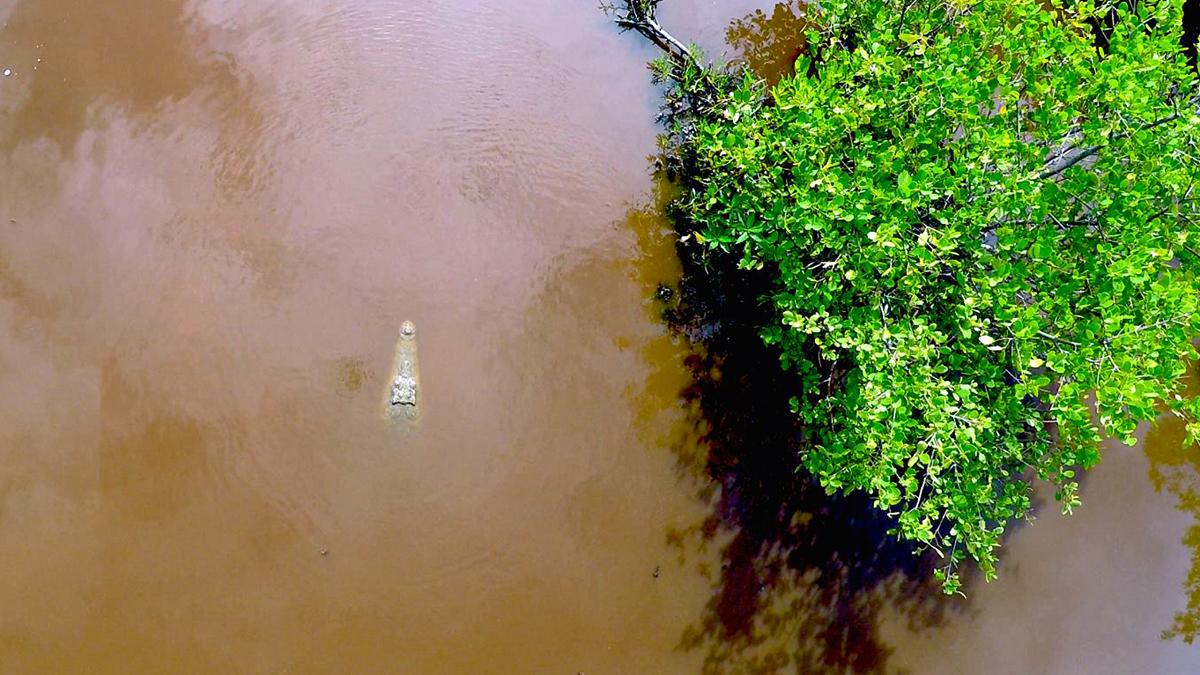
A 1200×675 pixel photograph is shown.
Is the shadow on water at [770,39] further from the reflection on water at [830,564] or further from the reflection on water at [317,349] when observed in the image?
the reflection on water at [830,564]

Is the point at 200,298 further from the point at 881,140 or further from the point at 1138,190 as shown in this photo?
the point at 1138,190

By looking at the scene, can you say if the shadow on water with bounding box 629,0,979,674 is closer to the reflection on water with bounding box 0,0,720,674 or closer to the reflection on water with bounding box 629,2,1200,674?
the reflection on water with bounding box 629,2,1200,674

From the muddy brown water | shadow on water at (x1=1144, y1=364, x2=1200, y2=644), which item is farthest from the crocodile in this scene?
shadow on water at (x1=1144, y1=364, x2=1200, y2=644)

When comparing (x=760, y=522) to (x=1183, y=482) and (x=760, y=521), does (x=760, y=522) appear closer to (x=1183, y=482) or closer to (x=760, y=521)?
(x=760, y=521)

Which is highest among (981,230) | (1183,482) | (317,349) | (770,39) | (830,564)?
(770,39)

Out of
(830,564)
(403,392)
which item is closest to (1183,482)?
(830,564)

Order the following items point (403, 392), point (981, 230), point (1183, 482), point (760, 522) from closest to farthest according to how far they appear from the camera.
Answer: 1. point (981, 230)
2. point (403, 392)
3. point (760, 522)
4. point (1183, 482)

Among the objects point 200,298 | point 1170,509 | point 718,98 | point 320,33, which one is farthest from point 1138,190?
point 200,298
